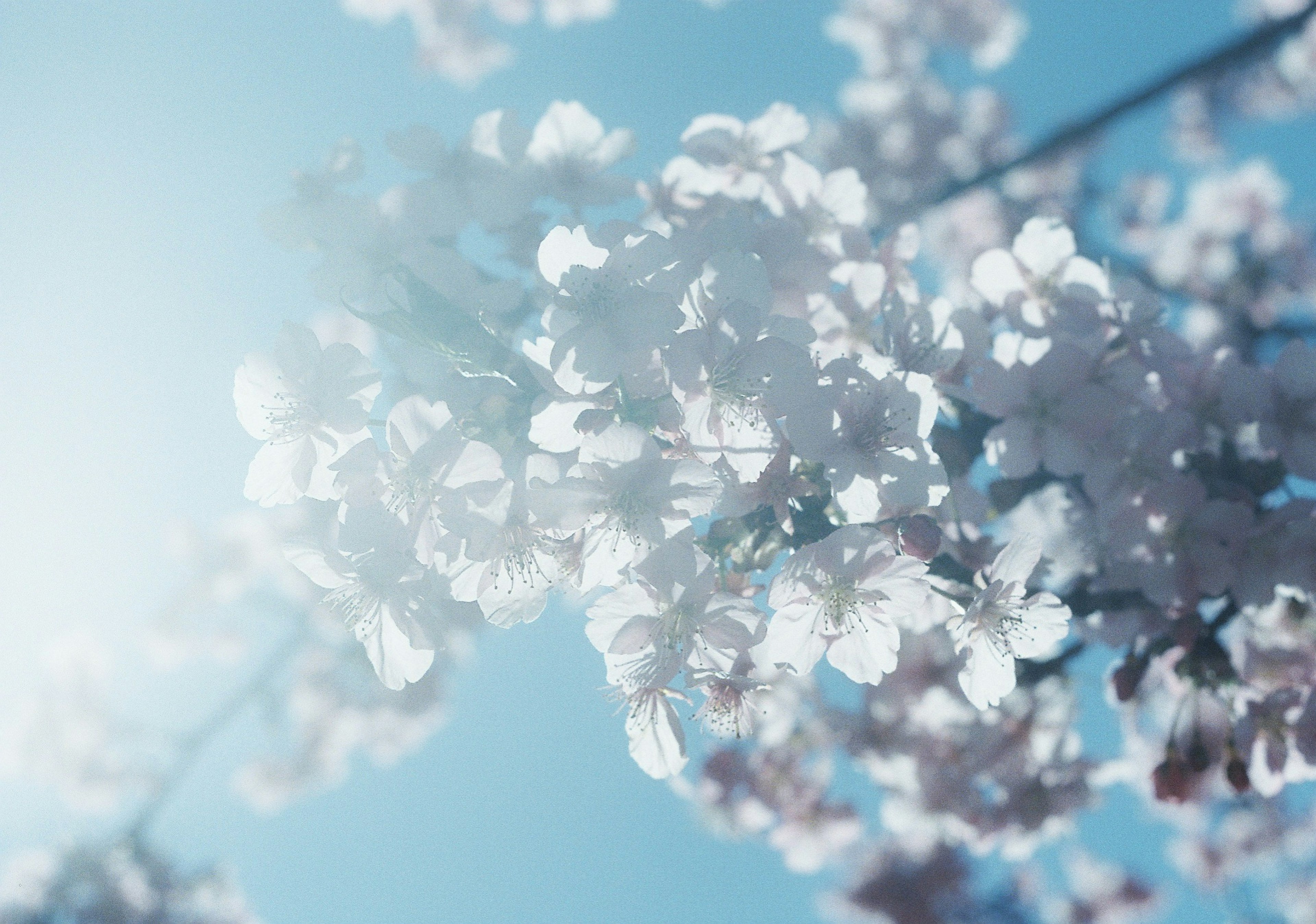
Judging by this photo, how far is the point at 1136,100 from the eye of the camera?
10.9ft

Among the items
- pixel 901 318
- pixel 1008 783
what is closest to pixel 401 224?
pixel 901 318

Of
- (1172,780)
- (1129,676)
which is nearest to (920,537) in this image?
(1129,676)

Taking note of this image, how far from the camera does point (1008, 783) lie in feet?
11.9

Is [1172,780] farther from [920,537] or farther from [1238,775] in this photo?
[920,537]

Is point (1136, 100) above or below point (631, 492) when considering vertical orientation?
above

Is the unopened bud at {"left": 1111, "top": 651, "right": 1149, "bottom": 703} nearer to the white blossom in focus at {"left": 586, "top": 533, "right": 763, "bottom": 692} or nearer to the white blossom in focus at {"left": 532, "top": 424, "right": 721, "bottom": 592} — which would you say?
the white blossom in focus at {"left": 586, "top": 533, "right": 763, "bottom": 692}

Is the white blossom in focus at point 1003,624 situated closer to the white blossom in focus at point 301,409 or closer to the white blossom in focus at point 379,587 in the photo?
the white blossom in focus at point 379,587

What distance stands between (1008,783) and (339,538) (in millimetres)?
3332

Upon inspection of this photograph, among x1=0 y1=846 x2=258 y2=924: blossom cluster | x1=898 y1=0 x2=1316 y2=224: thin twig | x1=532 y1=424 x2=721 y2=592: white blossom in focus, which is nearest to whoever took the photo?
x1=532 y1=424 x2=721 y2=592: white blossom in focus

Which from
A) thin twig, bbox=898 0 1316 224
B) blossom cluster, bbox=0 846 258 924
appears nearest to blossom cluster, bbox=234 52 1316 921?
thin twig, bbox=898 0 1316 224

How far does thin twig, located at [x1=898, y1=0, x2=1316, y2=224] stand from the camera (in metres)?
3.15

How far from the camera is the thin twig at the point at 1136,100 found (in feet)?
10.3

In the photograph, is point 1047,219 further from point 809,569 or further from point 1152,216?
point 1152,216

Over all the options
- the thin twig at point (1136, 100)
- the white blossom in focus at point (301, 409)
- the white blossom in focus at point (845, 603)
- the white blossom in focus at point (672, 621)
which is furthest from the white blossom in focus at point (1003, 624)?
the thin twig at point (1136, 100)
